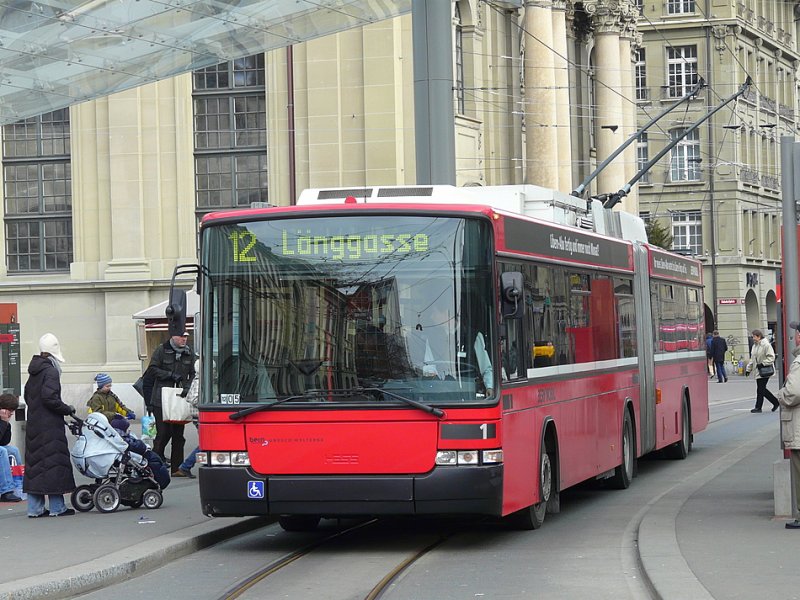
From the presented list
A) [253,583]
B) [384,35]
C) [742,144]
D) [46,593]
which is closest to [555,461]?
[253,583]

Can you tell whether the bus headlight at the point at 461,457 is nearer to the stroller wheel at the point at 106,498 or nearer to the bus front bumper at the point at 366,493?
the bus front bumper at the point at 366,493

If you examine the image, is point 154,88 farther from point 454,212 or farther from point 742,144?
point 742,144

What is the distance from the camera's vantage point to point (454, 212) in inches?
509

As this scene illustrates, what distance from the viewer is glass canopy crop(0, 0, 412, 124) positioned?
720 inches

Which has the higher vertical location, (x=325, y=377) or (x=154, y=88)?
(x=154, y=88)

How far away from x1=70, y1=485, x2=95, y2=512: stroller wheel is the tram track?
271 cm

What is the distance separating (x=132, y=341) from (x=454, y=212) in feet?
83.2

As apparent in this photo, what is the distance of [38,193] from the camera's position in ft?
128

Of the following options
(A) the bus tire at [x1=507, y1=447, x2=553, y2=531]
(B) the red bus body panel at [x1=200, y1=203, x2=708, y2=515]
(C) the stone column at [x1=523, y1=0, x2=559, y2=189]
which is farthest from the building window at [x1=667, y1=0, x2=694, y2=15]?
(A) the bus tire at [x1=507, y1=447, x2=553, y2=531]

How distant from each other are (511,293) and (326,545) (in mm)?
2701

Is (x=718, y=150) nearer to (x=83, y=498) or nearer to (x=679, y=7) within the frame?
(x=679, y=7)

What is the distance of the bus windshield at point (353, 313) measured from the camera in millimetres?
12641

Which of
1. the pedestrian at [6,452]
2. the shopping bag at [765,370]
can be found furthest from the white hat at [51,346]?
the shopping bag at [765,370]

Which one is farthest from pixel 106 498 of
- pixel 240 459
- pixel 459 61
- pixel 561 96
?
pixel 561 96
